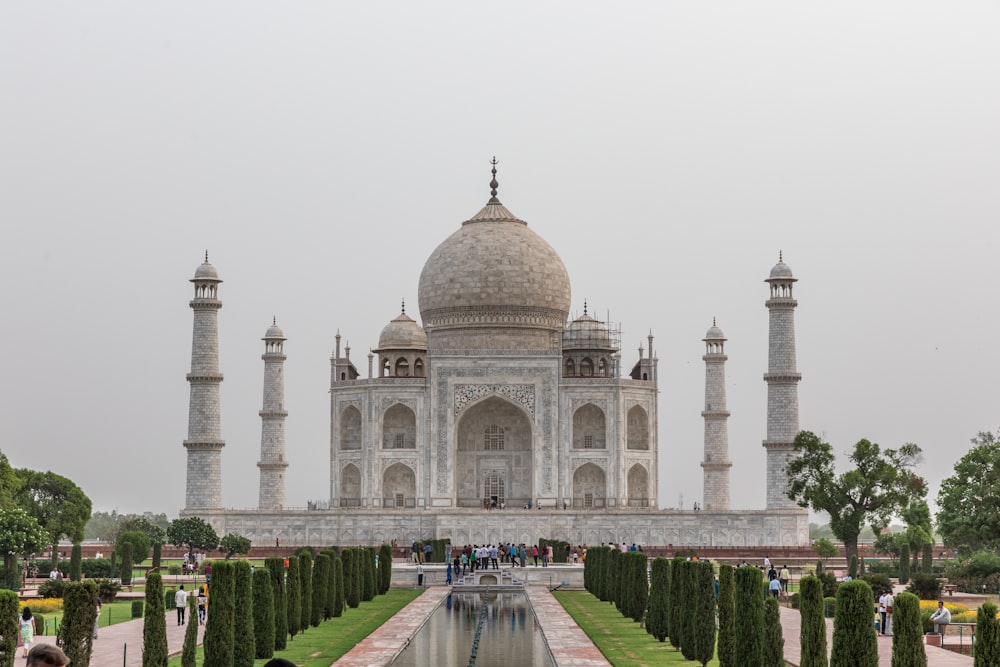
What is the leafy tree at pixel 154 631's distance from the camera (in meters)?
15.2

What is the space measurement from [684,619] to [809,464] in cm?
1884

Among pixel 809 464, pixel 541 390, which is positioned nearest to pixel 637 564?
pixel 809 464

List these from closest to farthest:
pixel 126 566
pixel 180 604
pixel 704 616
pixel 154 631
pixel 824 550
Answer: pixel 154 631 → pixel 704 616 → pixel 180 604 → pixel 126 566 → pixel 824 550

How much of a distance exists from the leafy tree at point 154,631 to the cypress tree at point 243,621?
146cm

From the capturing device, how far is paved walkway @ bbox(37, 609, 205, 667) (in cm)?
1783

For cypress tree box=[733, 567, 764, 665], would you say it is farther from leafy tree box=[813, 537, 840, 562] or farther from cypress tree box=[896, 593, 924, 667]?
leafy tree box=[813, 537, 840, 562]

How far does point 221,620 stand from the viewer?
1642 centimetres

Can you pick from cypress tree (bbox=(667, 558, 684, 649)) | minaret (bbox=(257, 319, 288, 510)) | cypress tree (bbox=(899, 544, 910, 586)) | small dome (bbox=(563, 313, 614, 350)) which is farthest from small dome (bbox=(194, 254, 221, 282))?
cypress tree (bbox=(667, 558, 684, 649))

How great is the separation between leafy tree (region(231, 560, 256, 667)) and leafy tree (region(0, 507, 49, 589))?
12706 millimetres

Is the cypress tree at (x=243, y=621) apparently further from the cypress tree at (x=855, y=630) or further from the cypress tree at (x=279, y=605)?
the cypress tree at (x=855, y=630)

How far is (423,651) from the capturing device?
18.6m

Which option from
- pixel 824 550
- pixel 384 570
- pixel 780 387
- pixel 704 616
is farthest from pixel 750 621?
pixel 780 387

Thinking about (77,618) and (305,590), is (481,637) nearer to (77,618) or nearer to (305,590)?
(305,590)

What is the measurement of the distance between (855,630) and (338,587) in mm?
13157
